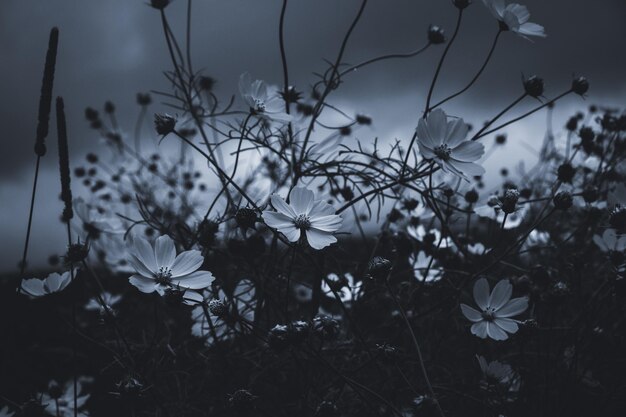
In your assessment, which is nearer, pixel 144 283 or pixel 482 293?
pixel 144 283

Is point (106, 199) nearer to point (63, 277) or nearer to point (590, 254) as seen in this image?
point (63, 277)

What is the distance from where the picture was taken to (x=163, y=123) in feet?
2.87

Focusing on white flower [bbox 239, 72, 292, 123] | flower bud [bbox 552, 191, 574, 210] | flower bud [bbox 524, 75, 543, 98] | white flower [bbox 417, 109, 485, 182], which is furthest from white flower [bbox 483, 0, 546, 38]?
white flower [bbox 239, 72, 292, 123]

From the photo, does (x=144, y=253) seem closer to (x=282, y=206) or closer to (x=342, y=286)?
(x=282, y=206)

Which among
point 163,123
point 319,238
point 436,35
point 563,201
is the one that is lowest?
point 319,238

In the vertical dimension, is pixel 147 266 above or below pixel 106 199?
below

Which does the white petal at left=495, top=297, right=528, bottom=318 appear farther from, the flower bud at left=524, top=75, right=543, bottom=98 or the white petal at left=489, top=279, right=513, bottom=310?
the flower bud at left=524, top=75, right=543, bottom=98

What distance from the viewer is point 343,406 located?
0.95 m

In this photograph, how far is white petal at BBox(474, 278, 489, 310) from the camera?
908 mm

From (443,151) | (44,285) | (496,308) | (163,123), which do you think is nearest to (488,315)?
(496,308)

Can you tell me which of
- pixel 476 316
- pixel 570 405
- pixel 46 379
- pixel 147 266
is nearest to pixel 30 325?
pixel 46 379

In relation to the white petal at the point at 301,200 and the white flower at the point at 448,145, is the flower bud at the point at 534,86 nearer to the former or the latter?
the white flower at the point at 448,145

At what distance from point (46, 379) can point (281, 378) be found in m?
0.90

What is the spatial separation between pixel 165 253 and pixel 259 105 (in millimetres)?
381
